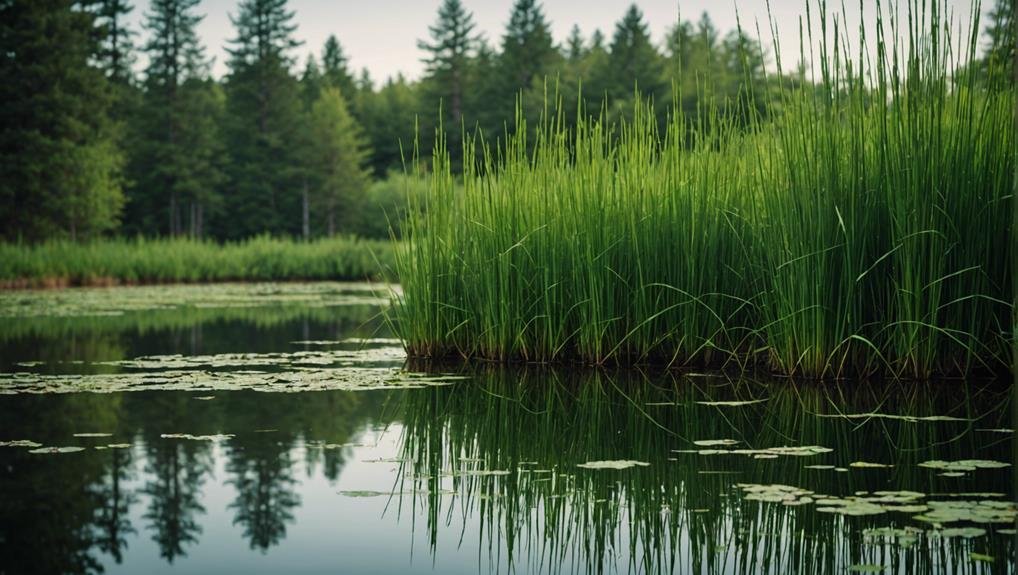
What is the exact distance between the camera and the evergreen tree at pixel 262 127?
152ft

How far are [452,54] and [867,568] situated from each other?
5466 cm

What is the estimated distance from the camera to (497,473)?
354 centimetres

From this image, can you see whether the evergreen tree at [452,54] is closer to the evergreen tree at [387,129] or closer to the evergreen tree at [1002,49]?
the evergreen tree at [387,129]

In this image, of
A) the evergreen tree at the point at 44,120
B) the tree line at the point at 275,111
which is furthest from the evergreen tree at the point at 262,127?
the evergreen tree at the point at 44,120

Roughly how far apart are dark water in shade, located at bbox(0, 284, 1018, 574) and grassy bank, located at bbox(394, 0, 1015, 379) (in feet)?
1.11

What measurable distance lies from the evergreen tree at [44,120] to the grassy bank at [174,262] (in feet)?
14.7

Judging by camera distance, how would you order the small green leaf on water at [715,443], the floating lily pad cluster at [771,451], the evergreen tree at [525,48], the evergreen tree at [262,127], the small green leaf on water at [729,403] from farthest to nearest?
1. the evergreen tree at [525,48]
2. the evergreen tree at [262,127]
3. the small green leaf on water at [729,403]
4. the small green leaf on water at [715,443]
5. the floating lily pad cluster at [771,451]

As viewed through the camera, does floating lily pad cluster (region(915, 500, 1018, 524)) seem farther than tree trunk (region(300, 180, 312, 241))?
No

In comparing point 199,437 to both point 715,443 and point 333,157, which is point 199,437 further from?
point 333,157

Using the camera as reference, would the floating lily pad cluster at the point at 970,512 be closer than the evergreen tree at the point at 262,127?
Yes

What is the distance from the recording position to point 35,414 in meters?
4.93

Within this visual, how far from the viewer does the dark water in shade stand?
271 centimetres

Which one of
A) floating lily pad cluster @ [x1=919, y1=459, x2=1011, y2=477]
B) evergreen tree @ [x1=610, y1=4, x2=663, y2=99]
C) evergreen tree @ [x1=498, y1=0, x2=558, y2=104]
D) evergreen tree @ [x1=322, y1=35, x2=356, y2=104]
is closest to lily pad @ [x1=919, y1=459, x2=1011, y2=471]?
floating lily pad cluster @ [x1=919, y1=459, x2=1011, y2=477]

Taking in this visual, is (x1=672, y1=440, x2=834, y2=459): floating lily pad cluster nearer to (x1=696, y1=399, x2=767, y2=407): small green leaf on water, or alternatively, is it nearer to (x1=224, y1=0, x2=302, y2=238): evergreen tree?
(x1=696, y1=399, x2=767, y2=407): small green leaf on water
